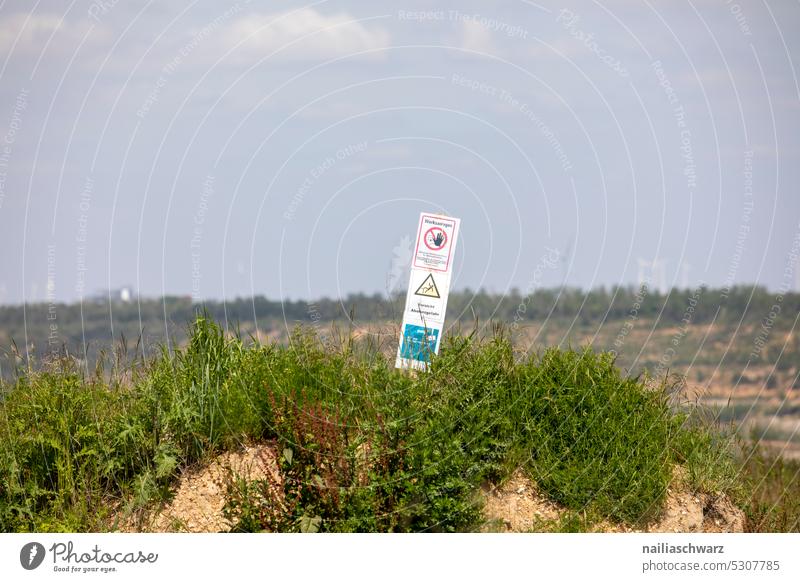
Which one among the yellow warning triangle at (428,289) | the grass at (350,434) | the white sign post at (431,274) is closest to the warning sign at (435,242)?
the white sign post at (431,274)

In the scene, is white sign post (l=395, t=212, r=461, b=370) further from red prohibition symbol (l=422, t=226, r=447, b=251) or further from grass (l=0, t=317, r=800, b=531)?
grass (l=0, t=317, r=800, b=531)

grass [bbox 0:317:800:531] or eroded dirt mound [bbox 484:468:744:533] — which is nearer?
grass [bbox 0:317:800:531]

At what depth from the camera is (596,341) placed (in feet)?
30.5

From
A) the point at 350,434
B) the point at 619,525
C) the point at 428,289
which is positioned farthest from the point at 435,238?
the point at 619,525

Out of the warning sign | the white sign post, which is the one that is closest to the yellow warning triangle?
the white sign post

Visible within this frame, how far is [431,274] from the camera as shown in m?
8.33

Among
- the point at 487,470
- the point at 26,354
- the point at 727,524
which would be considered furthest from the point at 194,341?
the point at 727,524

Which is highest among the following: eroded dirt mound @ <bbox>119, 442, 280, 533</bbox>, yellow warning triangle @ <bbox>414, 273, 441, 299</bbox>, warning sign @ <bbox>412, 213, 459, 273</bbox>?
warning sign @ <bbox>412, 213, 459, 273</bbox>

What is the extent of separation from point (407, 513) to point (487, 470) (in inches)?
40.1

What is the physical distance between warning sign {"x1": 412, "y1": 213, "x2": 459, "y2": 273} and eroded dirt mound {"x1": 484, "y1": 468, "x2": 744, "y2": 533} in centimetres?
195

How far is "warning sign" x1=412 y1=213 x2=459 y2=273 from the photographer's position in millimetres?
8289

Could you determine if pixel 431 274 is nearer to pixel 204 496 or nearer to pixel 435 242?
pixel 435 242

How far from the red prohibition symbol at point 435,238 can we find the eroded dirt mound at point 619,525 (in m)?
2.08

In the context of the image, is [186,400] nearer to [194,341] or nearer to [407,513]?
[194,341]
